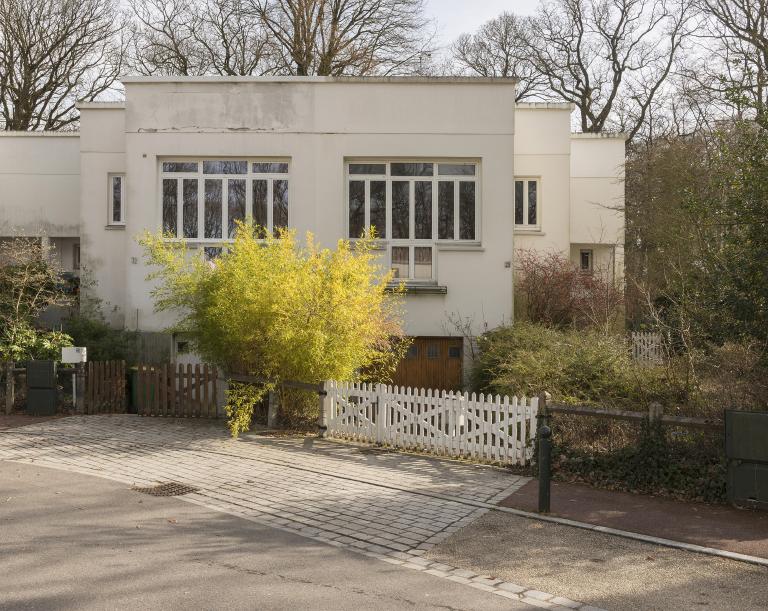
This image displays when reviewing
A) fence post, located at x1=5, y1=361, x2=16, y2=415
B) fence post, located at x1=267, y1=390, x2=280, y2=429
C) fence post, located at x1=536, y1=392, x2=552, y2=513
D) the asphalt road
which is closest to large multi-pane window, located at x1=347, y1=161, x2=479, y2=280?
fence post, located at x1=267, y1=390, x2=280, y2=429

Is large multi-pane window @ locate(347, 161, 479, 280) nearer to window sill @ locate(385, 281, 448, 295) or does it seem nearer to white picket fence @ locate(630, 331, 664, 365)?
window sill @ locate(385, 281, 448, 295)

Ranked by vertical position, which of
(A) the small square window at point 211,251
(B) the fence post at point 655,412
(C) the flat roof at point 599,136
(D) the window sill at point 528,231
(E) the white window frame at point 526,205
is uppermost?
(C) the flat roof at point 599,136

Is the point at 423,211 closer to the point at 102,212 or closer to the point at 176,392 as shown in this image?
the point at 176,392

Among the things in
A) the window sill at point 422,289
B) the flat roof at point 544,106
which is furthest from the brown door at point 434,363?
the flat roof at point 544,106

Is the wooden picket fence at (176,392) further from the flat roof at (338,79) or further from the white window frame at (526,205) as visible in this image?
the white window frame at (526,205)

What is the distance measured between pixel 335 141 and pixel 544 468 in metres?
10.5

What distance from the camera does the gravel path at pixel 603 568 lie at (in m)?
6.11

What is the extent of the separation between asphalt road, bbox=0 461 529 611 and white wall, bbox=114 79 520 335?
923 centimetres

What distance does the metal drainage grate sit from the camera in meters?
9.27

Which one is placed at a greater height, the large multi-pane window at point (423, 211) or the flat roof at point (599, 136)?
the flat roof at point (599, 136)

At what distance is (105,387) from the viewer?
50.9ft

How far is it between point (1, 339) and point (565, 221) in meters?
13.7

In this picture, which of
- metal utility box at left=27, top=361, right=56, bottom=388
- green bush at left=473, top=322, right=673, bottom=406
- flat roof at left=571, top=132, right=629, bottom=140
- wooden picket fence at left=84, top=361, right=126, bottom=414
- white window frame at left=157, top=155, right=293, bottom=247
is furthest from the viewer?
flat roof at left=571, top=132, right=629, bottom=140

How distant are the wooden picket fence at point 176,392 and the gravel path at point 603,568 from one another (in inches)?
326
